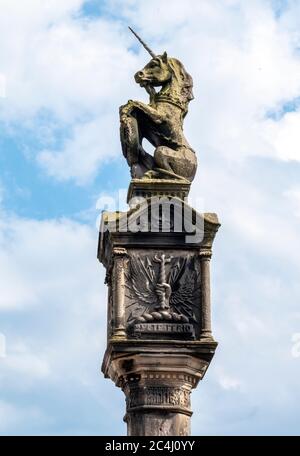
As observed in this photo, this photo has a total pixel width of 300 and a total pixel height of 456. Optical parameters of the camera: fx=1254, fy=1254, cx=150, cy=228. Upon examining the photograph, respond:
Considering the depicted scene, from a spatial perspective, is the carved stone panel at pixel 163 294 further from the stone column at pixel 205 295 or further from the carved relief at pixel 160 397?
the carved relief at pixel 160 397

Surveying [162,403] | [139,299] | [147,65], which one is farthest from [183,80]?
[162,403]

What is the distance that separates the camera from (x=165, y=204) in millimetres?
19688

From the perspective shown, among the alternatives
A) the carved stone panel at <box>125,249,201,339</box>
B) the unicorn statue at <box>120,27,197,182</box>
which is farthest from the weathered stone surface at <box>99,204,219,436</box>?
the unicorn statue at <box>120,27,197,182</box>

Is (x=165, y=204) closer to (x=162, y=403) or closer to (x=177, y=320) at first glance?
(x=177, y=320)

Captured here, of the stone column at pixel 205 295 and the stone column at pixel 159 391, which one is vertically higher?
the stone column at pixel 205 295

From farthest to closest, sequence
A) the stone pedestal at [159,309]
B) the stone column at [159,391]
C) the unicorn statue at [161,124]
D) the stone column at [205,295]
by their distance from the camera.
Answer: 1. the unicorn statue at [161,124]
2. the stone column at [205,295]
3. the stone pedestal at [159,309]
4. the stone column at [159,391]

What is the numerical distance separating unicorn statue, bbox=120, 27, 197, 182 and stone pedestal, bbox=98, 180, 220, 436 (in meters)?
0.89

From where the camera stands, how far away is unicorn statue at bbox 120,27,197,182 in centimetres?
2039

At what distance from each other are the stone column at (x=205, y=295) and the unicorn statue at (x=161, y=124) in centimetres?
141

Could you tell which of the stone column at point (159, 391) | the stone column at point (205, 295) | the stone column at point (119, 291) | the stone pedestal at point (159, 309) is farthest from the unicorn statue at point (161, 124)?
the stone column at point (159, 391)

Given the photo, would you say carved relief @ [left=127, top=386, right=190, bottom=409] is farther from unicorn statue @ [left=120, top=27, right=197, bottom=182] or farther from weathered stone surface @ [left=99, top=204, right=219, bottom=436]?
unicorn statue @ [left=120, top=27, right=197, bottom=182]

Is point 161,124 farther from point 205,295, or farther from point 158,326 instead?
point 158,326

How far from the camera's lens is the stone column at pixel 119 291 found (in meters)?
19.2

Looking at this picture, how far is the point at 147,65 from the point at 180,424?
621 cm
